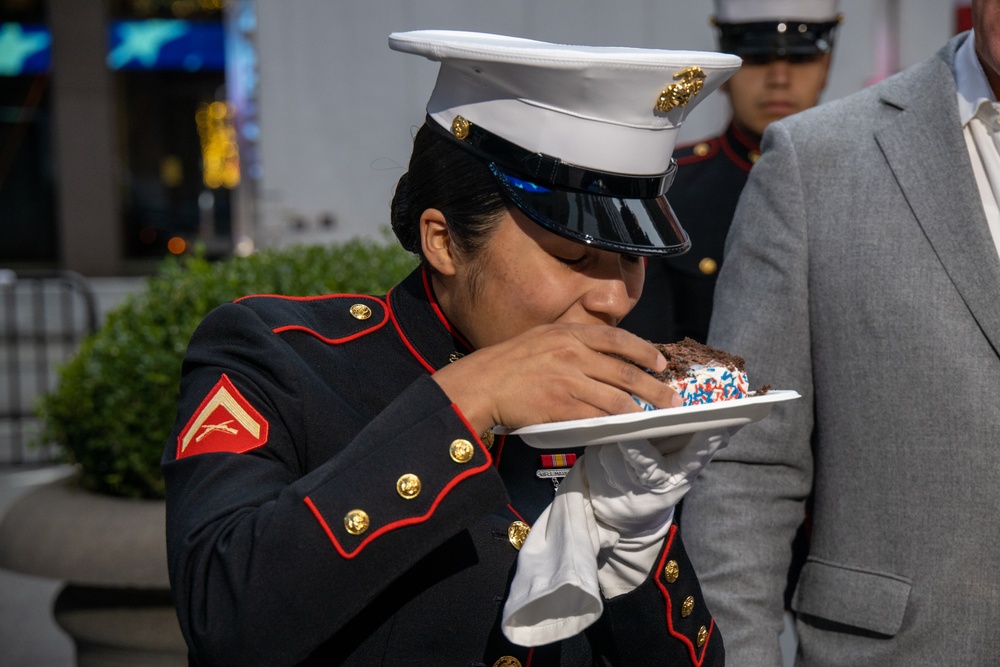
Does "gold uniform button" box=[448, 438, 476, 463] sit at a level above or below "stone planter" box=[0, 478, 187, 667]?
above

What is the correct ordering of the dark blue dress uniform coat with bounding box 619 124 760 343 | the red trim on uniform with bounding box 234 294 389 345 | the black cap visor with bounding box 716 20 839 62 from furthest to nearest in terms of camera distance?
1. the black cap visor with bounding box 716 20 839 62
2. the dark blue dress uniform coat with bounding box 619 124 760 343
3. the red trim on uniform with bounding box 234 294 389 345

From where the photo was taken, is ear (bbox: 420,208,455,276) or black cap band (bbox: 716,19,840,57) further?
black cap band (bbox: 716,19,840,57)

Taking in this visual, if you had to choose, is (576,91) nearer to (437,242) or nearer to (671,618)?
(437,242)

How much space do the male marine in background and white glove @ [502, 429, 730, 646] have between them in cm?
177

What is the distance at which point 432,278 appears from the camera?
193cm

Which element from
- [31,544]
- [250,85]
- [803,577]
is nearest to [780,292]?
[803,577]

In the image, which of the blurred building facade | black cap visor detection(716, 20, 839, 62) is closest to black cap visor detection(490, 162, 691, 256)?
black cap visor detection(716, 20, 839, 62)

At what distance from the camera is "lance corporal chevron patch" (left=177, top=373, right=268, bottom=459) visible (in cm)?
156

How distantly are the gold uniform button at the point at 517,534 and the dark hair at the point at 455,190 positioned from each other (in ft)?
1.32

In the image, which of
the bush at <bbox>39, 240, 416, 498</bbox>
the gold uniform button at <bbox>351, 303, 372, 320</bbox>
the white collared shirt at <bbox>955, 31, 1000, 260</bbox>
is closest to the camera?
the gold uniform button at <bbox>351, 303, 372, 320</bbox>

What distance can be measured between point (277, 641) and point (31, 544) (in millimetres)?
2511

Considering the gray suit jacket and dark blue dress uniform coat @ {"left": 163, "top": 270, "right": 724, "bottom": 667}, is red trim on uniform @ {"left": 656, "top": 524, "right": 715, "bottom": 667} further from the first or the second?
the gray suit jacket

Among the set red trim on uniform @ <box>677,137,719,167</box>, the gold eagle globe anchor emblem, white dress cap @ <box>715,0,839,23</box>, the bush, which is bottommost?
the bush

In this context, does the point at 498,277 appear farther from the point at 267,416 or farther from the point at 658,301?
the point at 658,301
